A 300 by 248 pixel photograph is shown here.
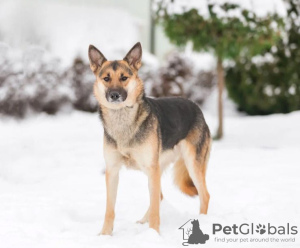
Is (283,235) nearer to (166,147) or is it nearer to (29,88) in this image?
(166,147)

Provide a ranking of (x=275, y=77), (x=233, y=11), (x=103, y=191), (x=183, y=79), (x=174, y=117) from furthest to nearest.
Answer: (x=183, y=79)
(x=275, y=77)
(x=233, y=11)
(x=103, y=191)
(x=174, y=117)

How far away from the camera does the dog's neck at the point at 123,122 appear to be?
421 centimetres

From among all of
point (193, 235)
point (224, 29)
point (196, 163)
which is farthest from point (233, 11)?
point (193, 235)

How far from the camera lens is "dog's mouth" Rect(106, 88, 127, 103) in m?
3.97

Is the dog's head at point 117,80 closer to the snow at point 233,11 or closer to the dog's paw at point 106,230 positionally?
the dog's paw at point 106,230

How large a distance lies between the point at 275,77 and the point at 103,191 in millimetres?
9005

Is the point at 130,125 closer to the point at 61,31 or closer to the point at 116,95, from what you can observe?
the point at 116,95

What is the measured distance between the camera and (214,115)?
15195 millimetres

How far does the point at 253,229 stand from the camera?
4.61m

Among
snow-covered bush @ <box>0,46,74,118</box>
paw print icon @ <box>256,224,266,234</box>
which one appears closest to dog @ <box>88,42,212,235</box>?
paw print icon @ <box>256,224,266,234</box>

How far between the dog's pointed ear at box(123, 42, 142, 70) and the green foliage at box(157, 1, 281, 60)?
209 inches

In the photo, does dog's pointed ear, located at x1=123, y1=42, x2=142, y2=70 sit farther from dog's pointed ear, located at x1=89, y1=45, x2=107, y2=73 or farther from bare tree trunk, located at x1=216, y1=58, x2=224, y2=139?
bare tree trunk, located at x1=216, y1=58, x2=224, y2=139

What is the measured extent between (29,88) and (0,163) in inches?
175

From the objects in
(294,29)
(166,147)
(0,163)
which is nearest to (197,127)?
(166,147)
